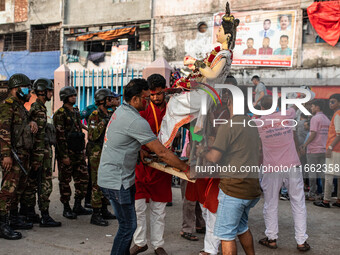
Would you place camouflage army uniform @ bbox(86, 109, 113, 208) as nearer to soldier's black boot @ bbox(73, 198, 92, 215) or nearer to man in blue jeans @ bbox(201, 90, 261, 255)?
soldier's black boot @ bbox(73, 198, 92, 215)

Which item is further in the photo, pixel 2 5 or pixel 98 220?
pixel 2 5

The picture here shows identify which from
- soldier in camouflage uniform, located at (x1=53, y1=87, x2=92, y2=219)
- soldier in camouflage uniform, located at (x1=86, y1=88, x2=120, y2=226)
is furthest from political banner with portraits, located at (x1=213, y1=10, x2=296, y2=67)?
soldier in camouflage uniform, located at (x1=53, y1=87, x2=92, y2=219)

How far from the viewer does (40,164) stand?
5289 mm

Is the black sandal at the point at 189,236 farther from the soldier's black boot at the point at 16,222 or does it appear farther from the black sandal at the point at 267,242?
the soldier's black boot at the point at 16,222

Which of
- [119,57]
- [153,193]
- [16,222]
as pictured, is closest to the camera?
[153,193]

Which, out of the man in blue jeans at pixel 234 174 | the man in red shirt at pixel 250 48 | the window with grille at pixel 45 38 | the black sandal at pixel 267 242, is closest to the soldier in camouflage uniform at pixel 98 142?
the black sandal at pixel 267 242

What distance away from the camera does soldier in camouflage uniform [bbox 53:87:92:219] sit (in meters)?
5.69

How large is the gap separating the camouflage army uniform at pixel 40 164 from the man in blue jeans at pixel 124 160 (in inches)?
85.1

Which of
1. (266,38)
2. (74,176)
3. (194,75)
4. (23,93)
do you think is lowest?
(74,176)

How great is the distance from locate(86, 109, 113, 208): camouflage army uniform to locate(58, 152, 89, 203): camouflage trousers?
391 mm

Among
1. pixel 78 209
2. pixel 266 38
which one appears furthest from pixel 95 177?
pixel 266 38

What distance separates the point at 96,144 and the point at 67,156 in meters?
0.52

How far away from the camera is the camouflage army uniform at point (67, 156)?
569 cm

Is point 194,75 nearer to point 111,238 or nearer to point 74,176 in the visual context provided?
point 111,238
